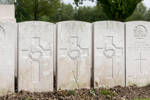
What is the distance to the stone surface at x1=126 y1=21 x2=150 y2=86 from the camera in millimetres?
5402

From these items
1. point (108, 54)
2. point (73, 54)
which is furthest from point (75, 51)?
point (108, 54)

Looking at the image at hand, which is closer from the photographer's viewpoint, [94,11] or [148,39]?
[148,39]

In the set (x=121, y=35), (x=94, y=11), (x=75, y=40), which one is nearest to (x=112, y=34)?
(x=121, y=35)

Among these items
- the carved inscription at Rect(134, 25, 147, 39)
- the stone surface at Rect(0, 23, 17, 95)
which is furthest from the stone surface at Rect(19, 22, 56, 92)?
the carved inscription at Rect(134, 25, 147, 39)

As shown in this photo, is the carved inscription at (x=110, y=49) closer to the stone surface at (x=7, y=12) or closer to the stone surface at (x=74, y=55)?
the stone surface at (x=74, y=55)

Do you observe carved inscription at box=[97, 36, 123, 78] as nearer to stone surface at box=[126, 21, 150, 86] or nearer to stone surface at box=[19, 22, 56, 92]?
stone surface at box=[126, 21, 150, 86]

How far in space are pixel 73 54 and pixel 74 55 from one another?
32mm

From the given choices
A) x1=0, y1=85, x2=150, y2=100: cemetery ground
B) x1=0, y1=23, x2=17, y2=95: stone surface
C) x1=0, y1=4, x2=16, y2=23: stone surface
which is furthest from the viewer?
x1=0, y1=4, x2=16, y2=23: stone surface

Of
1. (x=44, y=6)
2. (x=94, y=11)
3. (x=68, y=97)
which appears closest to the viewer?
(x=68, y=97)

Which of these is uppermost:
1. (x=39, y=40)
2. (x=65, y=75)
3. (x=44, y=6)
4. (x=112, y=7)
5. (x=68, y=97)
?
(x=44, y=6)

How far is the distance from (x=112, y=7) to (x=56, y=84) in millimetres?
7170

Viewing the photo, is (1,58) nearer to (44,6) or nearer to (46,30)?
(46,30)

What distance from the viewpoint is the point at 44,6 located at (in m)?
20.4

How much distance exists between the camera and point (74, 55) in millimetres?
5043
